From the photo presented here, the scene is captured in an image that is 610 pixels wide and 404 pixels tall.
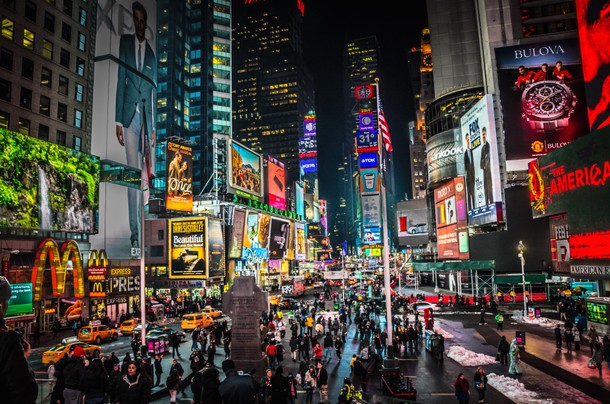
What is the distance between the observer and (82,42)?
48.7 meters

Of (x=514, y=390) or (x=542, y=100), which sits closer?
(x=514, y=390)

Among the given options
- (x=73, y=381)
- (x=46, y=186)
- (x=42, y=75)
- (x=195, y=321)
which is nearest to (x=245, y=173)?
(x=42, y=75)

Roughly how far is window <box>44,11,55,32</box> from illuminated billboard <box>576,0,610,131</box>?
5198 centimetres

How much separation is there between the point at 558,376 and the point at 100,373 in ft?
60.9

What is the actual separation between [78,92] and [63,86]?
2.26m

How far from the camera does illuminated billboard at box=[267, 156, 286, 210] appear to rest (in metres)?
87.4

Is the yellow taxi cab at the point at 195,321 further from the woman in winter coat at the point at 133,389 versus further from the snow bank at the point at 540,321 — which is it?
the woman in winter coat at the point at 133,389

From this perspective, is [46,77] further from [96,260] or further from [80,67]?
[96,260]

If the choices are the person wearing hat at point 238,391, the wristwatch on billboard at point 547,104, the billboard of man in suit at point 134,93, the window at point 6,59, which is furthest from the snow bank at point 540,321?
the window at point 6,59

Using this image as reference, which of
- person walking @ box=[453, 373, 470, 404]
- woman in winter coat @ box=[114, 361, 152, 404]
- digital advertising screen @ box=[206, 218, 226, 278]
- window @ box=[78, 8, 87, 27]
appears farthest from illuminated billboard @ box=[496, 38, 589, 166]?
woman in winter coat @ box=[114, 361, 152, 404]

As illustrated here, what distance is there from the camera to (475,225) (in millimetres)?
58625

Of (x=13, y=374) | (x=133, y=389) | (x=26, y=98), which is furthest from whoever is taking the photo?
(x=26, y=98)

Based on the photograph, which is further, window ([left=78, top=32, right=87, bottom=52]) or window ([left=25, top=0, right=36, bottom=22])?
window ([left=78, top=32, right=87, bottom=52])

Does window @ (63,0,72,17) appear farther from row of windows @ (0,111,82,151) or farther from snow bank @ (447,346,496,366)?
snow bank @ (447,346,496,366)
